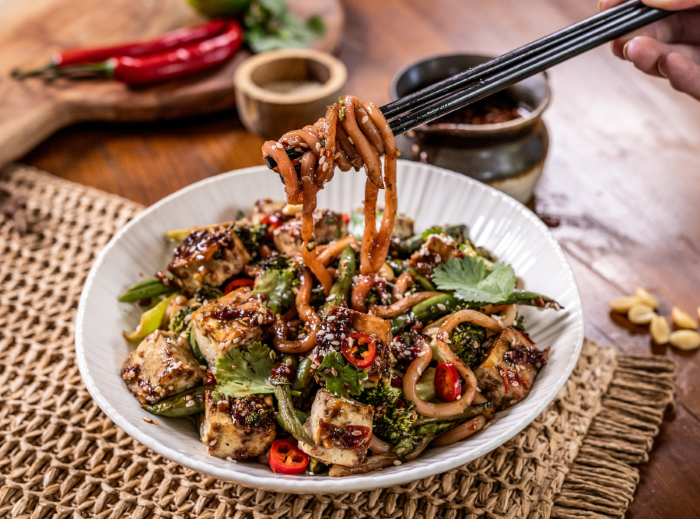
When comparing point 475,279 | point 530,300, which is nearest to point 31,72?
point 475,279

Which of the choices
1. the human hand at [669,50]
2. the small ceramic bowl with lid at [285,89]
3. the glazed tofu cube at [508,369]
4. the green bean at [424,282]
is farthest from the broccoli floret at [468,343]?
the small ceramic bowl with lid at [285,89]

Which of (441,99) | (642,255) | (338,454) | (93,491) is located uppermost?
(441,99)

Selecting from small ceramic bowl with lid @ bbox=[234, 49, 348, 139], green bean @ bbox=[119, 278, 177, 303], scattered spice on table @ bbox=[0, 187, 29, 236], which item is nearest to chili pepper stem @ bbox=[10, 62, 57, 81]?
scattered spice on table @ bbox=[0, 187, 29, 236]

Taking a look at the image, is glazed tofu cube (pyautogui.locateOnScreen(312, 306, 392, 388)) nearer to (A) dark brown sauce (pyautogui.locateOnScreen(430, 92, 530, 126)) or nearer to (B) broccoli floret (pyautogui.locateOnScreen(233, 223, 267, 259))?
(B) broccoli floret (pyautogui.locateOnScreen(233, 223, 267, 259))

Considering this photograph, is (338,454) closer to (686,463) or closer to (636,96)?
(686,463)

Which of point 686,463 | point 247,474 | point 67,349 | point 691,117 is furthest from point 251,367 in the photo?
point 691,117

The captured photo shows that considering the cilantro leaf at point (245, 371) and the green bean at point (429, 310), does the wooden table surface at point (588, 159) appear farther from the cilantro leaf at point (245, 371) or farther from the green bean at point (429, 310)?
the cilantro leaf at point (245, 371)
